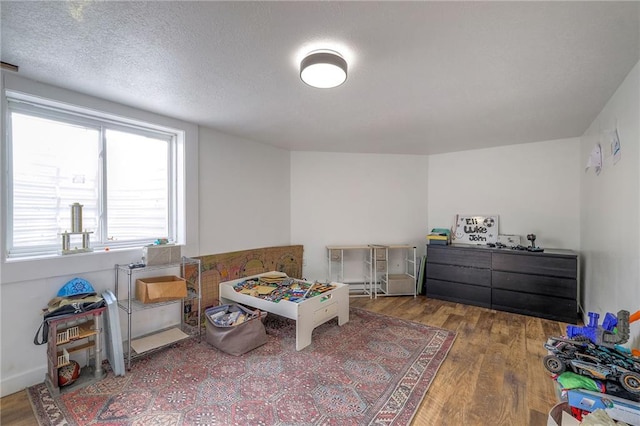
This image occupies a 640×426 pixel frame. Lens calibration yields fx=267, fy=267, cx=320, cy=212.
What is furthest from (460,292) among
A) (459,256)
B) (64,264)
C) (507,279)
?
(64,264)

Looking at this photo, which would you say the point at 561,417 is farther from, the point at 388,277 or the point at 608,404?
the point at 388,277

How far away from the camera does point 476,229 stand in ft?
14.0

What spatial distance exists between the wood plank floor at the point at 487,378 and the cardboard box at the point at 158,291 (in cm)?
93

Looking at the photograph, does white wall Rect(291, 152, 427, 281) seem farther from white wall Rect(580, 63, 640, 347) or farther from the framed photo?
white wall Rect(580, 63, 640, 347)

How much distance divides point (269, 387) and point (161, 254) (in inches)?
63.4

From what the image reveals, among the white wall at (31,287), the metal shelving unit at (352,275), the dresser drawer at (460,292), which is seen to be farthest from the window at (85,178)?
the dresser drawer at (460,292)

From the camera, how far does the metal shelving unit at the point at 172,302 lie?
94.2 inches

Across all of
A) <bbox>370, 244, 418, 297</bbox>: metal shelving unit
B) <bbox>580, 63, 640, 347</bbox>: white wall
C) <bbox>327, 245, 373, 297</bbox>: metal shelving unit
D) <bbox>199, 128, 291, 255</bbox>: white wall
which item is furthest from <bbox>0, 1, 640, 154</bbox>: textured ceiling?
<bbox>327, 245, 373, 297</bbox>: metal shelving unit

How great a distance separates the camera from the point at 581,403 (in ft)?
4.16

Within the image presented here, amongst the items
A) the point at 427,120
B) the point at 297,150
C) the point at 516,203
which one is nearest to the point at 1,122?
the point at 297,150

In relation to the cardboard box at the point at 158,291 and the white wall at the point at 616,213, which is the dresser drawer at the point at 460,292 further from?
the cardboard box at the point at 158,291

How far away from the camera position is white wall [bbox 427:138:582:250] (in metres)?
3.67

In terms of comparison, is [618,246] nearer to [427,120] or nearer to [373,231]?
[427,120]

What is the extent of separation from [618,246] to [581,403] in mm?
1601
